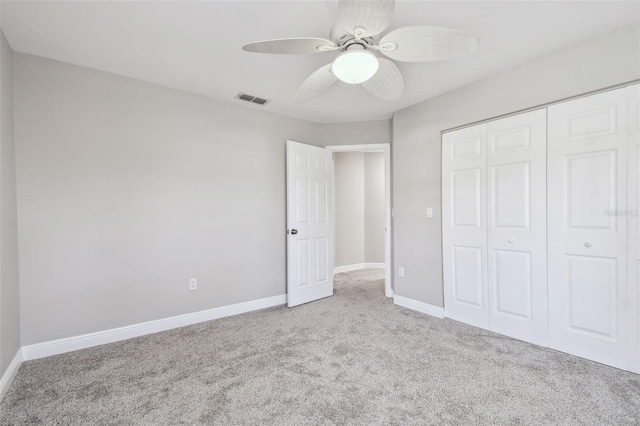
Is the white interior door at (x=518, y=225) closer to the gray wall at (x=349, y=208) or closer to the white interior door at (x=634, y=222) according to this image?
the white interior door at (x=634, y=222)

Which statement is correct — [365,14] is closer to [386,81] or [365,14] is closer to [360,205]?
[386,81]

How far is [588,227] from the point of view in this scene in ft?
6.94

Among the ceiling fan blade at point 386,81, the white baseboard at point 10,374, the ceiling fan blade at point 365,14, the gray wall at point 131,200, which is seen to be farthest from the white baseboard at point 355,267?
the ceiling fan blade at point 365,14

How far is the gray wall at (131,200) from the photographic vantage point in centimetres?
224

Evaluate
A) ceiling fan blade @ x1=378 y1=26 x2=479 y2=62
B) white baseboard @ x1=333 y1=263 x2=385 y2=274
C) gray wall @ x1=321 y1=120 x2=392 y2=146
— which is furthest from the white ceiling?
white baseboard @ x1=333 y1=263 x2=385 y2=274

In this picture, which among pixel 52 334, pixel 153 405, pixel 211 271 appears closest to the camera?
pixel 153 405

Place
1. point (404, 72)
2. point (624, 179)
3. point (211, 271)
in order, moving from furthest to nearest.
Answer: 1. point (211, 271)
2. point (404, 72)
3. point (624, 179)

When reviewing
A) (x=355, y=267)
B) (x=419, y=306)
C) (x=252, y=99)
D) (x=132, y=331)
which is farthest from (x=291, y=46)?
(x=355, y=267)

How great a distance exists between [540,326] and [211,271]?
308 centimetres

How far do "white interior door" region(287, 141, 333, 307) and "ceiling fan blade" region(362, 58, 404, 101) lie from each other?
5.45ft

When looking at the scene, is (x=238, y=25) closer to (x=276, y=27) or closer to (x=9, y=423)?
(x=276, y=27)

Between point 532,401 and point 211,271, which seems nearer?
point 532,401

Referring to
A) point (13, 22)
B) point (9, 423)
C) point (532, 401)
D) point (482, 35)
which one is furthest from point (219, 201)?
point (532, 401)

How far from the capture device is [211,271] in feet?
10.0
